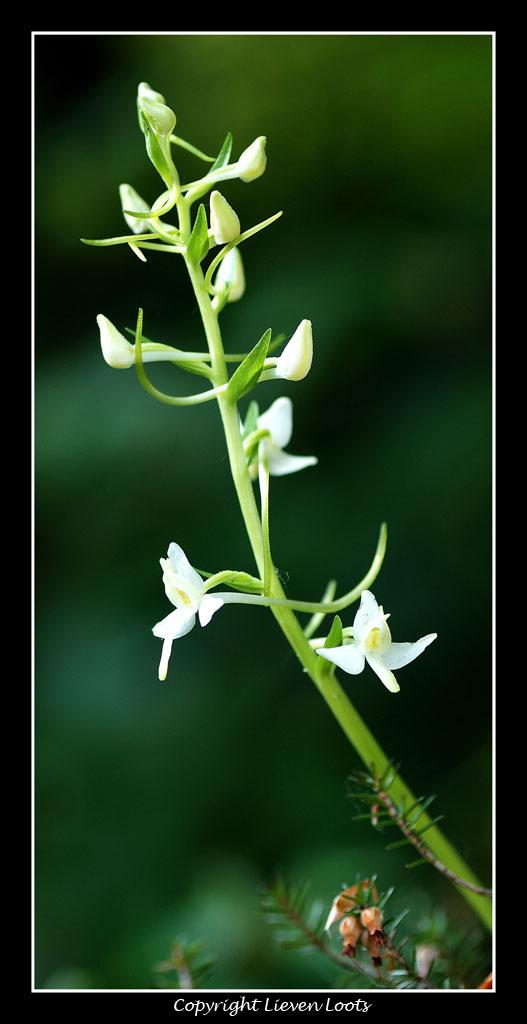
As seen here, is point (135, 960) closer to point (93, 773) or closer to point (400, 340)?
point (93, 773)

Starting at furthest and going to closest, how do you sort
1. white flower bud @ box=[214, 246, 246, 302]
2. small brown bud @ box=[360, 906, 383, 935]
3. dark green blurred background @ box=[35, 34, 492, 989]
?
dark green blurred background @ box=[35, 34, 492, 989] < white flower bud @ box=[214, 246, 246, 302] < small brown bud @ box=[360, 906, 383, 935]

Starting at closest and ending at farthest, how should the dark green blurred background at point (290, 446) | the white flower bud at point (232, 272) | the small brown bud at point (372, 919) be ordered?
the small brown bud at point (372, 919) < the white flower bud at point (232, 272) < the dark green blurred background at point (290, 446)

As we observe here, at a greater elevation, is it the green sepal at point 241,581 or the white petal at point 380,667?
the green sepal at point 241,581

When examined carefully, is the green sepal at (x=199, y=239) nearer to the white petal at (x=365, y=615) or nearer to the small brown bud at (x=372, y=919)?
the white petal at (x=365, y=615)

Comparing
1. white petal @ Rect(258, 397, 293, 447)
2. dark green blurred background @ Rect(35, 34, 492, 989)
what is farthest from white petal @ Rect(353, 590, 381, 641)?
dark green blurred background @ Rect(35, 34, 492, 989)

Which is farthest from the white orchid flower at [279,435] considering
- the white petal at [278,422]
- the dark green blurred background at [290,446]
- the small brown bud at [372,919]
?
the dark green blurred background at [290,446]

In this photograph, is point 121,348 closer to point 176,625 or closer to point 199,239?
point 199,239

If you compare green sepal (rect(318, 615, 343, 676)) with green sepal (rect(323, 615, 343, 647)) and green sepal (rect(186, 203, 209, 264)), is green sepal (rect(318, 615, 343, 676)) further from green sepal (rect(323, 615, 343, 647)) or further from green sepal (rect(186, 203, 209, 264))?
green sepal (rect(186, 203, 209, 264))
